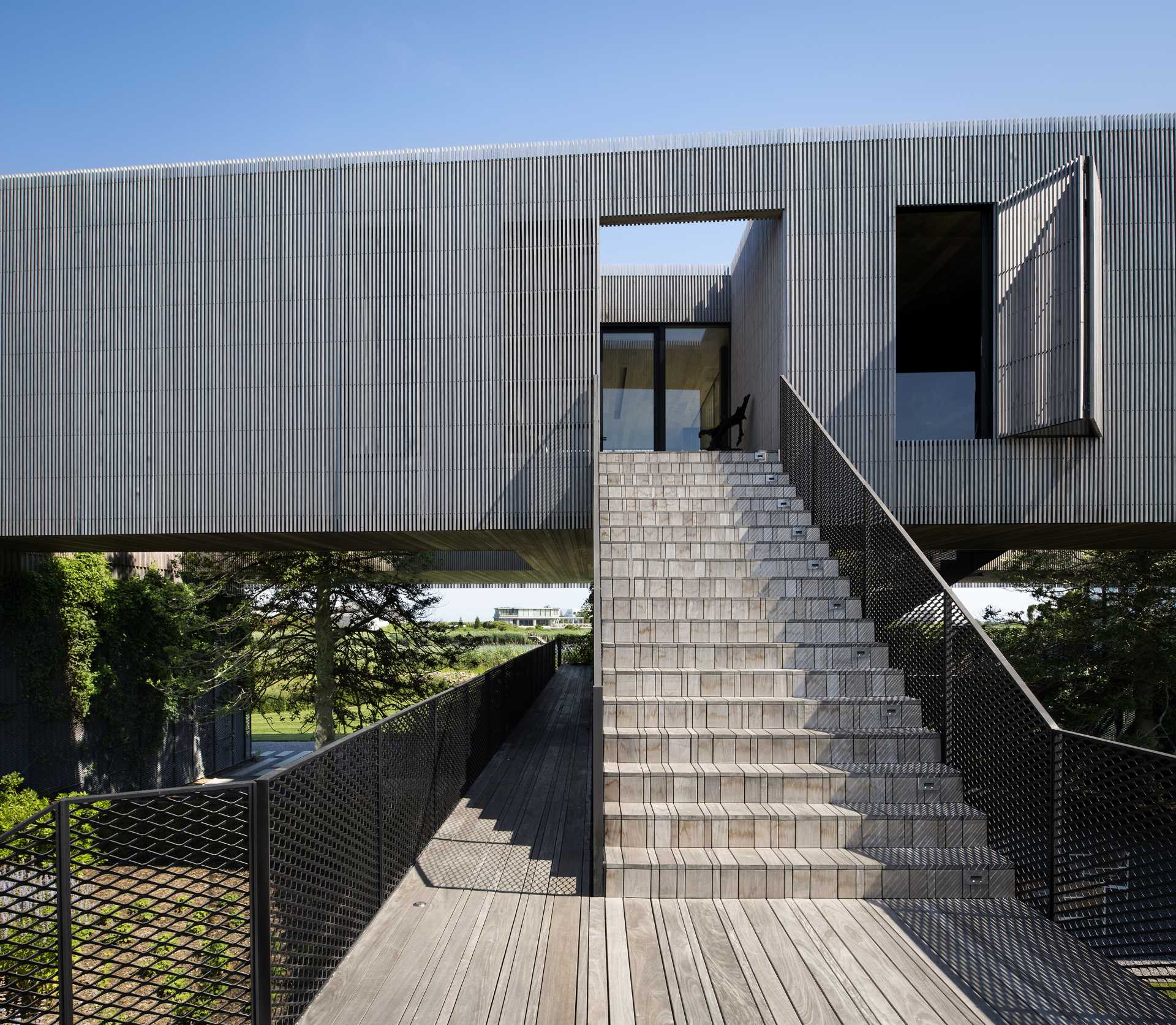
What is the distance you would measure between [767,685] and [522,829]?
1919 mm

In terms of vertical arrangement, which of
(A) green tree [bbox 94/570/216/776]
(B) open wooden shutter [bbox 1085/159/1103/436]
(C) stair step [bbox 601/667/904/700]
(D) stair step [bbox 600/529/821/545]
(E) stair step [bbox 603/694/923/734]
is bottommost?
(A) green tree [bbox 94/570/216/776]

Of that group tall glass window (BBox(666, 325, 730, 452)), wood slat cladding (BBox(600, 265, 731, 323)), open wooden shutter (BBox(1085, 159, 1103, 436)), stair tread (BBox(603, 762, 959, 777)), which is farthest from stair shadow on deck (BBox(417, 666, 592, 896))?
wood slat cladding (BBox(600, 265, 731, 323))

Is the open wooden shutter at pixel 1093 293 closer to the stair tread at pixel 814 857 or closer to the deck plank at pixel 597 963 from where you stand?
the stair tread at pixel 814 857

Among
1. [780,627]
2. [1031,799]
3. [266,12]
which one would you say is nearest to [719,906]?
[1031,799]

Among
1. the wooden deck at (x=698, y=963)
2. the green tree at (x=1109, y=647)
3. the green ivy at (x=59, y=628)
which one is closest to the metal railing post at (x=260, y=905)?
the wooden deck at (x=698, y=963)

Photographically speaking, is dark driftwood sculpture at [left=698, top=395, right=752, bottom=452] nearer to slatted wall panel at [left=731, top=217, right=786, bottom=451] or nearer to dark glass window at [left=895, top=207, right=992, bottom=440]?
slatted wall panel at [left=731, top=217, right=786, bottom=451]

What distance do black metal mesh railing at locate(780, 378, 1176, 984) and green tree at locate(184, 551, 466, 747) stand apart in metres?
9.88

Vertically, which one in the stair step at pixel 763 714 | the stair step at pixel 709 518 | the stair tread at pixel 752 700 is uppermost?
the stair step at pixel 709 518

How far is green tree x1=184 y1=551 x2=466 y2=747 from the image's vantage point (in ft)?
41.4

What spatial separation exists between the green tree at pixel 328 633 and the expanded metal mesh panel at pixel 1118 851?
11078 millimetres

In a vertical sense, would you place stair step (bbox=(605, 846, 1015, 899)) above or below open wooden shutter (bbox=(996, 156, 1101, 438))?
below

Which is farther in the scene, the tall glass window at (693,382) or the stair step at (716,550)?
the tall glass window at (693,382)

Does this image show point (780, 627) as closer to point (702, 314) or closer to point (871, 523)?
point (871, 523)

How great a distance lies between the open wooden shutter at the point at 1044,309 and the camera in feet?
21.6
